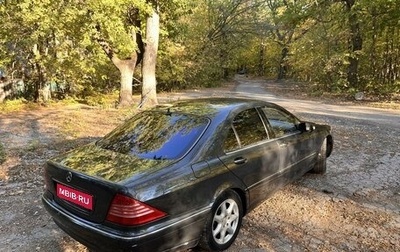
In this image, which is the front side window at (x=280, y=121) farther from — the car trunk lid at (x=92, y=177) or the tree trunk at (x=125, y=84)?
the tree trunk at (x=125, y=84)

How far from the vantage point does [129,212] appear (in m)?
2.70

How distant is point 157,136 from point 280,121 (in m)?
1.92

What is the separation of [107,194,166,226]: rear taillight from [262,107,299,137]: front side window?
217 cm

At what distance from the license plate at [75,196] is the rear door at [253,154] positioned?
1.30 meters

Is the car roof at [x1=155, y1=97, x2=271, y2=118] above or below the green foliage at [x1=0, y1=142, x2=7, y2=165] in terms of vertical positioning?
above

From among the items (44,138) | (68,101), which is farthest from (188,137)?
(68,101)

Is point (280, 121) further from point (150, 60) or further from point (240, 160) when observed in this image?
point (150, 60)

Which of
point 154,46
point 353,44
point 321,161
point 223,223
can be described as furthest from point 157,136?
point 353,44

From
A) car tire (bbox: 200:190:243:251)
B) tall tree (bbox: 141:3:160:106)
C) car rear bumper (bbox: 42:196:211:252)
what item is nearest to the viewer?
car rear bumper (bbox: 42:196:211:252)

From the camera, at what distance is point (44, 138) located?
865 centimetres

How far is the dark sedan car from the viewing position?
2.77 m

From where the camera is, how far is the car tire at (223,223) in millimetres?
3236

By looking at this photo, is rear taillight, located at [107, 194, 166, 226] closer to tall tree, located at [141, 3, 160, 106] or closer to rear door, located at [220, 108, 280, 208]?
rear door, located at [220, 108, 280, 208]

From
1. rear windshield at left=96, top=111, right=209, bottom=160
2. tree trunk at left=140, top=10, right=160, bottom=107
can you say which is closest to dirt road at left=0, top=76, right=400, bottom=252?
rear windshield at left=96, top=111, right=209, bottom=160
